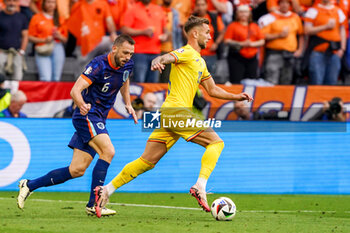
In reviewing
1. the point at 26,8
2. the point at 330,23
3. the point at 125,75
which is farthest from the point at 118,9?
the point at 125,75

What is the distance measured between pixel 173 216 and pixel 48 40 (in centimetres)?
670

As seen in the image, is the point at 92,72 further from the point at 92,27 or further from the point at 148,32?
the point at 92,27

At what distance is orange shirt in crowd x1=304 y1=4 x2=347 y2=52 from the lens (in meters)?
15.3

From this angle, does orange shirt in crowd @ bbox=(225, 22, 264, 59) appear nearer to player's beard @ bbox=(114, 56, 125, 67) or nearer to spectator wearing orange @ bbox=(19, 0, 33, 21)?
spectator wearing orange @ bbox=(19, 0, 33, 21)

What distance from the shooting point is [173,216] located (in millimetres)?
8664

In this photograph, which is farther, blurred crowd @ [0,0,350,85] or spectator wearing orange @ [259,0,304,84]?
spectator wearing orange @ [259,0,304,84]

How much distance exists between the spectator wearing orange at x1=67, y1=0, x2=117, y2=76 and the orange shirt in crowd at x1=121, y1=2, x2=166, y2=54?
1.32 feet

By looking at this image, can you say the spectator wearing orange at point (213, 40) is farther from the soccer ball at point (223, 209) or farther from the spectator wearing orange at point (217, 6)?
the soccer ball at point (223, 209)

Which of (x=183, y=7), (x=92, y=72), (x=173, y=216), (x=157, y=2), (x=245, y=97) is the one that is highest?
(x=92, y=72)

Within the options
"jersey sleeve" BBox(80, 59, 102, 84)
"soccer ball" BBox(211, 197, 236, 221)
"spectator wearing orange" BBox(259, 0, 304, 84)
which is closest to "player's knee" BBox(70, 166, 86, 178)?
"jersey sleeve" BBox(80, 59, 102, 84)

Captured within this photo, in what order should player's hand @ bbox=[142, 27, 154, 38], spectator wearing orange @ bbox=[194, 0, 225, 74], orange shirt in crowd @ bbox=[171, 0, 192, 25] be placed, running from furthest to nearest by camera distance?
orange shirt in crowd @ bbox=[171, 0, 192, 25]
spectator wearing orange @ bbox=[194, 0, 225, 74]
player's hand @ bbox=[142, 27, 154, 38]

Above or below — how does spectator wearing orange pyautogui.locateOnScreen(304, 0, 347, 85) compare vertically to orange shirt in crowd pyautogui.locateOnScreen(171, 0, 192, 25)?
below

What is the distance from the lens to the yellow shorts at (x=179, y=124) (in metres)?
8.29

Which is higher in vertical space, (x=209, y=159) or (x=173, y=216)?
(x=209, y=159)
